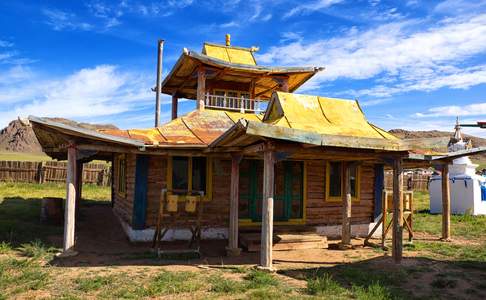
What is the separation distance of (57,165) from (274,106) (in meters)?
23.5

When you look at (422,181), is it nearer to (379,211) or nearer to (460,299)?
(379,211)

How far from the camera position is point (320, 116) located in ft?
31.7

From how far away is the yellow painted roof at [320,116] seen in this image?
8945 mm

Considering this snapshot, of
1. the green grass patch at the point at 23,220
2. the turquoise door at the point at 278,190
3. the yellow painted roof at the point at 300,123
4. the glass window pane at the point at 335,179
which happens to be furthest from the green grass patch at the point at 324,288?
the green grass patch at the point at 23,220

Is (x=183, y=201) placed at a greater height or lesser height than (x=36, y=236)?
greater

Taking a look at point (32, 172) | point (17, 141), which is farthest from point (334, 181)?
point (17, 141)

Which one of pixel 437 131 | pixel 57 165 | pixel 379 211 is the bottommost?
pixel 379 211

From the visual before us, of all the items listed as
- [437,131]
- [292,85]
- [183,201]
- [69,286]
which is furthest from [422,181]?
[437,131]

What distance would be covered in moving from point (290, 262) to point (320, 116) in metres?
3.36

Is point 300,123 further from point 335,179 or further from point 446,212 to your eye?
point 446,212

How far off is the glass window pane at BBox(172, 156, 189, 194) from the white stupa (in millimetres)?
13353

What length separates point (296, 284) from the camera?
752 centimetres

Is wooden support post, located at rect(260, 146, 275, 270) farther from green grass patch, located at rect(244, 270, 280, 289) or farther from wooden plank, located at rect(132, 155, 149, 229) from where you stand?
wooden plank, located at rect(132, 155, 149, 229)

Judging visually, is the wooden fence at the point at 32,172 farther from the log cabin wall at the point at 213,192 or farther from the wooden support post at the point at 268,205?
the wooden support post at the point at 268,205
